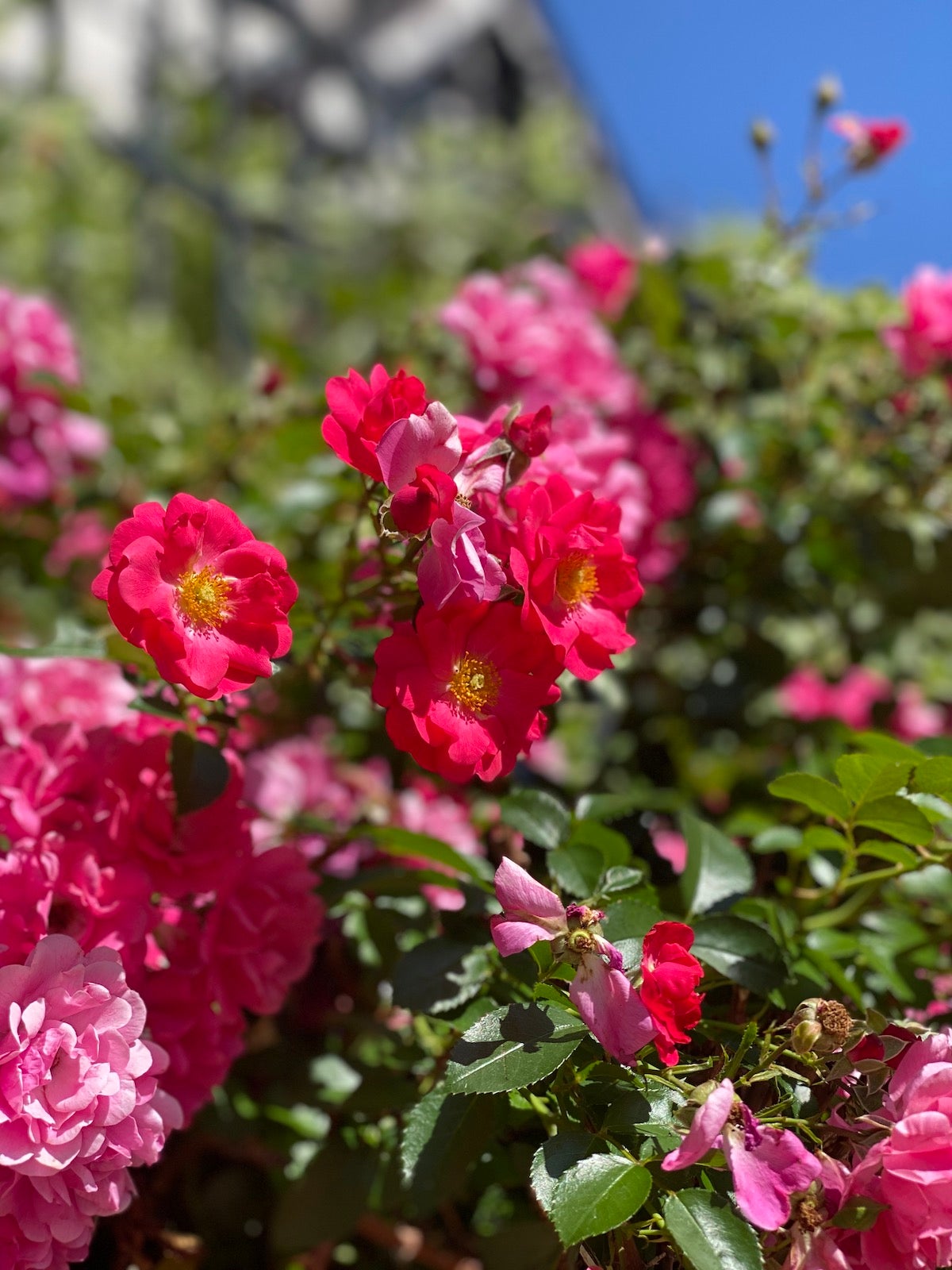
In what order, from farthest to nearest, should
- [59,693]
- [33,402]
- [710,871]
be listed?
[33,402], [59,693], [710,871]

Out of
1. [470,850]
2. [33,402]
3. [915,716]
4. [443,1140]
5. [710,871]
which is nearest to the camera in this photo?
[443,1140]

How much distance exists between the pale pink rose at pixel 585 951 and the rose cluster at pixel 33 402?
0.78m

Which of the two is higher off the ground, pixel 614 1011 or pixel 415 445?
pixel 415 445

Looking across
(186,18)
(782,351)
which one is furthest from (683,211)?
(782,351)

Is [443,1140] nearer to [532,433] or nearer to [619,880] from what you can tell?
[619,880]

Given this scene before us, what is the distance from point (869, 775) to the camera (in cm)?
52

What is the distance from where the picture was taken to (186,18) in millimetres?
4945

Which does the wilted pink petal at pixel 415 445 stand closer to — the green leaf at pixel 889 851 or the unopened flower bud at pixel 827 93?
the green leaf at pixel 889 851

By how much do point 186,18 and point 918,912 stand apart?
5350mm

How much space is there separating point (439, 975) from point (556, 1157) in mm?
124

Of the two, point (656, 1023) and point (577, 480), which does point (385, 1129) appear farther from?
point (577, 480)

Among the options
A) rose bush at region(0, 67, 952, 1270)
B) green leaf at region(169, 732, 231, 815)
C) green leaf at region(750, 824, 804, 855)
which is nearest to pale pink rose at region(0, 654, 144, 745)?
rose bush at region(0, 67, 952, 1270)

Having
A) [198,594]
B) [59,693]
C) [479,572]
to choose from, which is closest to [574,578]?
[479,572]

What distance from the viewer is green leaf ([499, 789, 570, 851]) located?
1.91 ft
